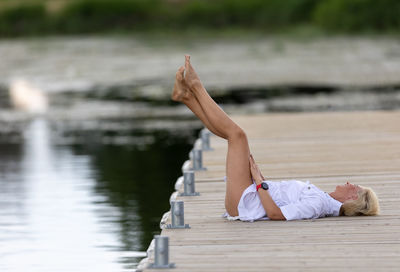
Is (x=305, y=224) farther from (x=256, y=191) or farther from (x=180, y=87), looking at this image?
(x=180, y=87)

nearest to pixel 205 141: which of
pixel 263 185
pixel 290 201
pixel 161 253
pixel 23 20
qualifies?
pixel 290 201

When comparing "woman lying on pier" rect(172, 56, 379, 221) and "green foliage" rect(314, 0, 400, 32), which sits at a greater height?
"green foliage" rect(314, 0, 400, 32)

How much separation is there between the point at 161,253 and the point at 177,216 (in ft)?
2.77

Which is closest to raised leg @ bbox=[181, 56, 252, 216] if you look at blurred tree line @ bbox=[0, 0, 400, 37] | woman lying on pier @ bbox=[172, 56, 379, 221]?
woman lying on pier @ bbox=[172, 56, 379, 221]

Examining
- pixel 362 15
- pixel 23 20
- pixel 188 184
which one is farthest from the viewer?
pixel 23 20

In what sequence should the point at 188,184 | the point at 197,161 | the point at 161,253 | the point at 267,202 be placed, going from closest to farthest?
the point at 161,253 → the point at 267,202 → the point at 188,184 → the point at 197,161

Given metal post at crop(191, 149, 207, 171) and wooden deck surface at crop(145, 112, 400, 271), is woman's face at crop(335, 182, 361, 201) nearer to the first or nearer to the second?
wooden deck surface at crop(145, 112, 400, 271)

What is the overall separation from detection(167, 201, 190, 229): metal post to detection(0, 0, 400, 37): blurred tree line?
29.6 m

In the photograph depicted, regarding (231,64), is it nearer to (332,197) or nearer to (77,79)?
(77,79)

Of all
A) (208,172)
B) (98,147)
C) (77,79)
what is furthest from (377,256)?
(77,79)

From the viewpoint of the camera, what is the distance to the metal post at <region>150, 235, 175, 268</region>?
15.0 feet

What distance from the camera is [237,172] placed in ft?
18.5

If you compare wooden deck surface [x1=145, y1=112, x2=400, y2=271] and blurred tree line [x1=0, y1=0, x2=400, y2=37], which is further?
blurred tree line [x1=0, y1=0, x2=400, y2=37]

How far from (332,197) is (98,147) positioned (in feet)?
22.5
